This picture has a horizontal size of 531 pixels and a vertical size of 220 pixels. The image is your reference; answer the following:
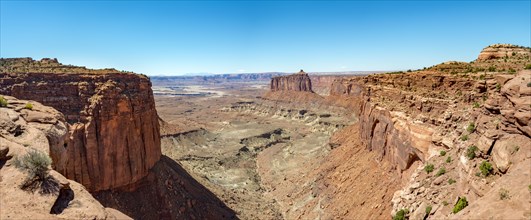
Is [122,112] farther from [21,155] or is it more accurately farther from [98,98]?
[21,155]

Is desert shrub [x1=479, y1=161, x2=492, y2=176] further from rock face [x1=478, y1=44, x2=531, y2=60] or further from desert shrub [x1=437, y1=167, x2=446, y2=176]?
rock face [x1=478, y1=44, x2=531, y2=60]

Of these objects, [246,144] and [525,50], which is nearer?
[525,50]

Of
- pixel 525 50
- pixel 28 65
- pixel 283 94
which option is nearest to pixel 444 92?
pixel 525 50

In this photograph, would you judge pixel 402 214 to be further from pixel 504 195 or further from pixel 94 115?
pixel 94 115

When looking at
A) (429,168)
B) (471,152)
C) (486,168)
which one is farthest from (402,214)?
(486,168)

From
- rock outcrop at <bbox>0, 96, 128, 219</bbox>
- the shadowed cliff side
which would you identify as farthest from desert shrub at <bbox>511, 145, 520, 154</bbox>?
the shadowed cliff side
